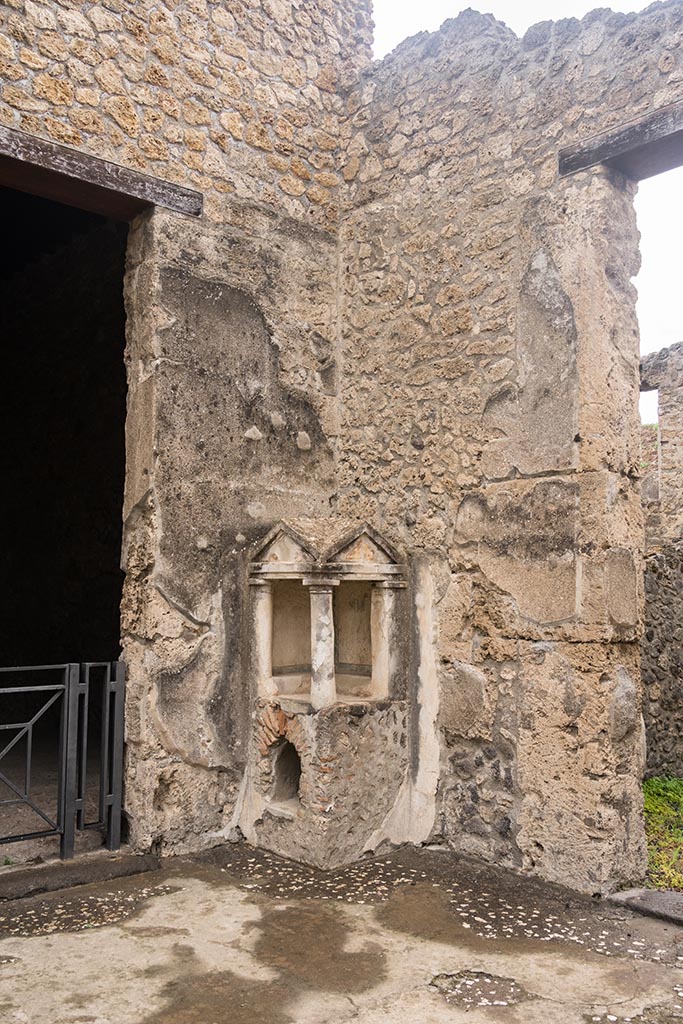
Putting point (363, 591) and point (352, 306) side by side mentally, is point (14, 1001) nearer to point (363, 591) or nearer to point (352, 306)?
point (363, 591)

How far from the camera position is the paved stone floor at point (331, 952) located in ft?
9.02

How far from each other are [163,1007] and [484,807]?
6.24 ft

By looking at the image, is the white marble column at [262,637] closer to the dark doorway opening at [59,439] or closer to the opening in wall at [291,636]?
the opening in wall at [291,636]

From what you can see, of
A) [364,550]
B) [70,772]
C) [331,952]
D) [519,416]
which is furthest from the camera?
[364,550]

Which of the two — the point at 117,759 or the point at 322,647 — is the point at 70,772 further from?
the point at 322,647

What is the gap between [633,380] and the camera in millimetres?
4164

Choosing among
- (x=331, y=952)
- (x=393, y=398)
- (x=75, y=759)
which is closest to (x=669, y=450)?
(x=393, y=398)

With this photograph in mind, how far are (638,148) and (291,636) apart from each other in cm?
284

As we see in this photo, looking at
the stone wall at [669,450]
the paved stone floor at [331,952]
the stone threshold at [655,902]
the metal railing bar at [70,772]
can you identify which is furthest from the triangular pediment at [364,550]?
Answer: the stone wall at [669,450]

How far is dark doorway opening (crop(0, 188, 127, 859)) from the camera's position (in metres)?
7.10

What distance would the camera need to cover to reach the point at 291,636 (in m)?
4.76

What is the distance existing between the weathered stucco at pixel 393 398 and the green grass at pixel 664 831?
0.30m

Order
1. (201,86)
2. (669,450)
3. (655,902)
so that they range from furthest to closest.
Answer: (669,450) < (201,86) < (655,902)

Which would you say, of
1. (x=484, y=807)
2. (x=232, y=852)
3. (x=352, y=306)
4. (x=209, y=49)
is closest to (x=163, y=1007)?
(x=232, y=852)
